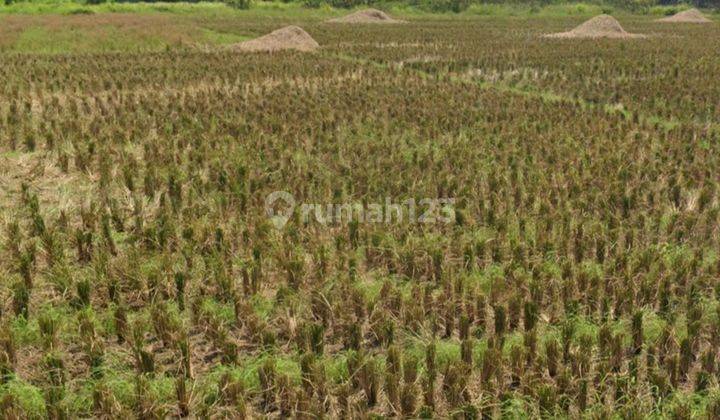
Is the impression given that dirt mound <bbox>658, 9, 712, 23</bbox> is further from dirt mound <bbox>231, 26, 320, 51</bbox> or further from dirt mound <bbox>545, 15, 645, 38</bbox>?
dirt mound <bbox>231, 26, 320, 51</bbox>

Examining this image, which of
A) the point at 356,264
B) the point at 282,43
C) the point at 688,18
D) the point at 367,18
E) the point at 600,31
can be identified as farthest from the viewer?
the point at 688,18

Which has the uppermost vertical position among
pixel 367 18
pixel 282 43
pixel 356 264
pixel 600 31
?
pixel 367 18

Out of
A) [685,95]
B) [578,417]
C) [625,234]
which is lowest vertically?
[578,417]

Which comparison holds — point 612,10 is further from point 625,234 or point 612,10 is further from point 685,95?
point 625,234

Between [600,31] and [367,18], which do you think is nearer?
[600,31]

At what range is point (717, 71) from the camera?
16.2 m

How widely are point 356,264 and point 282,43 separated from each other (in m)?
19.0

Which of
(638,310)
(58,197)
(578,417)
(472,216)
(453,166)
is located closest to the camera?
(578,417)

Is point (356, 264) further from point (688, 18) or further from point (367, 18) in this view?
point (688, 18)

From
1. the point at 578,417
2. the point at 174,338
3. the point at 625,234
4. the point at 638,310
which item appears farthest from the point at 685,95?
the point at 174,338

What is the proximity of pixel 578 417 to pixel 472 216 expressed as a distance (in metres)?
3.10

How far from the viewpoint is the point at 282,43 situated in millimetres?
22734

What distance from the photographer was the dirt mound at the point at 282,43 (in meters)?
21.9

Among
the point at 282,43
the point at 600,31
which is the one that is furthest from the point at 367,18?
the point at 282,43
